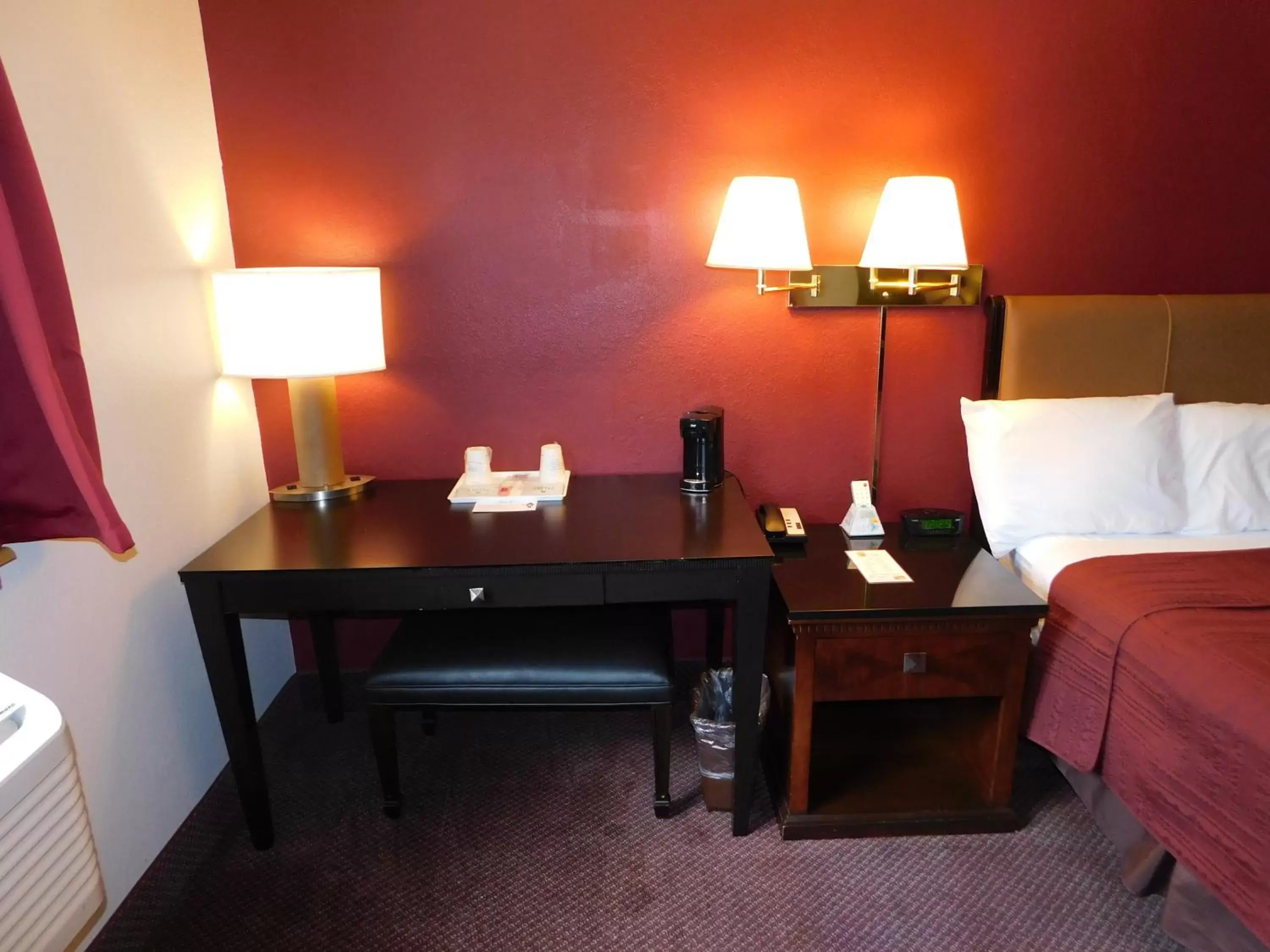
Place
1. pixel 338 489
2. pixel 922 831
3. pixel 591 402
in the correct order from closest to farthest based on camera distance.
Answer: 1. pixel 922 831
2. pixel 338 489
3. pixel 591 402

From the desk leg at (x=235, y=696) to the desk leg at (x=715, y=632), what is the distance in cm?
118

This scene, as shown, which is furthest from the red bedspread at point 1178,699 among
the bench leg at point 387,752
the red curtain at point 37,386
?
the red curtain at point 37,386

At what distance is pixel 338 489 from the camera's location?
1964mm

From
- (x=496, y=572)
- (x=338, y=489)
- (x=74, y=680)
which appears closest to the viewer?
(x=74, y=680)

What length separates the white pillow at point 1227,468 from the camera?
1.91 metres

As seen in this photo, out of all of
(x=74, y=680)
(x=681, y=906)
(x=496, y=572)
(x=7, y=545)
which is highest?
(x=7, y=545)

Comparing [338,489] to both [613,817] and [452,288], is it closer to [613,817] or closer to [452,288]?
[452,288]

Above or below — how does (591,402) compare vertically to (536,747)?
above

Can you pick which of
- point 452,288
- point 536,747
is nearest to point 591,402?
point 452,288

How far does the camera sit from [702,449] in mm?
1892

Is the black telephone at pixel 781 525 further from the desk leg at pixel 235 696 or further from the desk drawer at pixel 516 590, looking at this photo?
the desk leg at pixel 235 696

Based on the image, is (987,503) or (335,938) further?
(987,503)

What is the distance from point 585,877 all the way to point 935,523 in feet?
3.96

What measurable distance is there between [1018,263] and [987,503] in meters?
0.66
